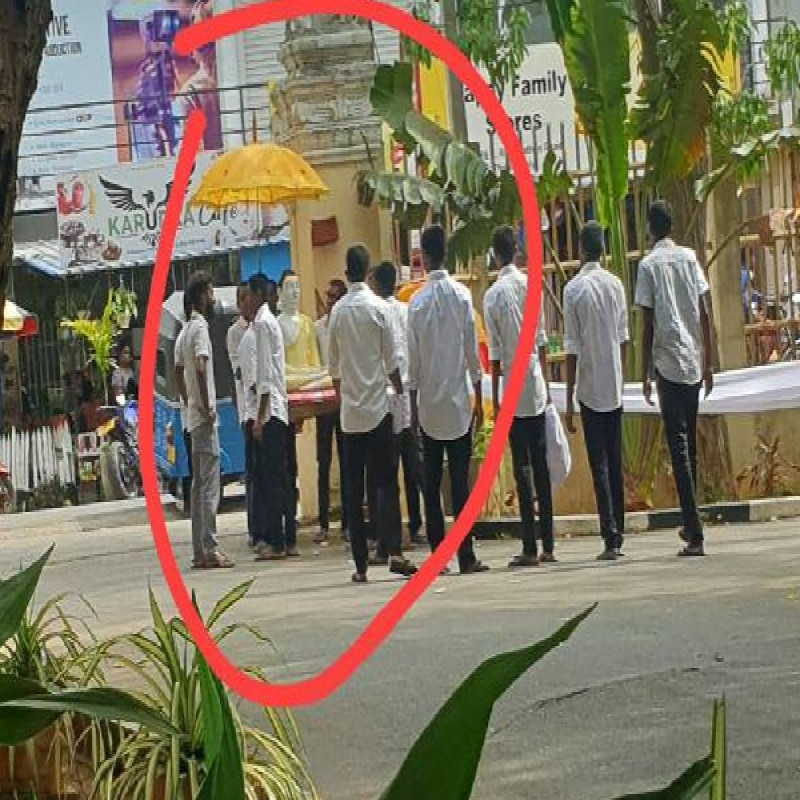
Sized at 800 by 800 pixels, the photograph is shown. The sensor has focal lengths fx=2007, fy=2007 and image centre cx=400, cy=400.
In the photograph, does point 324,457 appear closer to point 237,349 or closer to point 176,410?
point 237,349

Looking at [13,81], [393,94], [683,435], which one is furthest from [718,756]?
[393,94]

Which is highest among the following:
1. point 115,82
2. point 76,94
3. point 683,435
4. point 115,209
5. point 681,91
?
point 115,82

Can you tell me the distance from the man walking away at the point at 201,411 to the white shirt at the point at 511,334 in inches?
74.7

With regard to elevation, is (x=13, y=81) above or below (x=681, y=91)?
below

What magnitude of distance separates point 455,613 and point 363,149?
6543mm

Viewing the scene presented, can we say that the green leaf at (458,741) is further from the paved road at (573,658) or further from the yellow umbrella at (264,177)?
the yellow umbrella at (264,177)

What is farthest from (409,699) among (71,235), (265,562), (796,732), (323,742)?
(71,235)

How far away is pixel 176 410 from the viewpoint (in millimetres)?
18484

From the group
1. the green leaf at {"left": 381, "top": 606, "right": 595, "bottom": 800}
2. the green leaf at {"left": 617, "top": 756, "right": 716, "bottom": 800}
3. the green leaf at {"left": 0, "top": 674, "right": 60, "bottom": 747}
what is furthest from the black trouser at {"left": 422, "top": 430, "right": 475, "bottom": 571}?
the green leaf at {"left": 617, "top": 756, "right": 716, "bottom": 800}

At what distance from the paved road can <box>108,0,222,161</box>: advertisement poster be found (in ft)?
71.6

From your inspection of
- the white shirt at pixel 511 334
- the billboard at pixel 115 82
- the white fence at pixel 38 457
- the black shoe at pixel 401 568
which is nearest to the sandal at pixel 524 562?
the black shoe at pixel 401 568

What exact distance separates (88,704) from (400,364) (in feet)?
23.9

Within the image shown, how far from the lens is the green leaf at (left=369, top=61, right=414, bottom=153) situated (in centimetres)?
1332

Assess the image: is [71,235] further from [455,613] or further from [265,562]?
[455,613]
